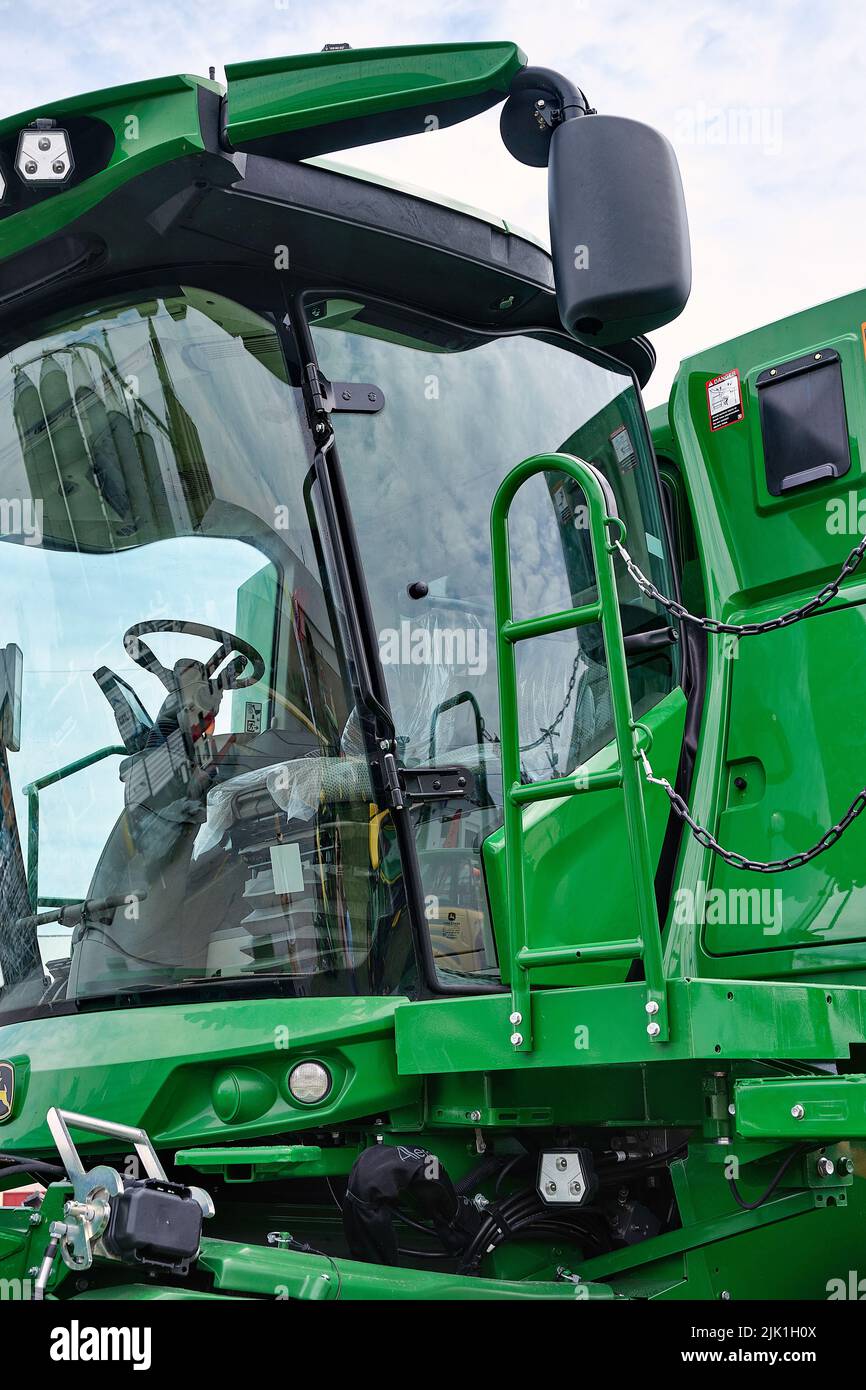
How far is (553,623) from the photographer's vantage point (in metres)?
2.80

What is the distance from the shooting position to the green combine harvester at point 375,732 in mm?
2914

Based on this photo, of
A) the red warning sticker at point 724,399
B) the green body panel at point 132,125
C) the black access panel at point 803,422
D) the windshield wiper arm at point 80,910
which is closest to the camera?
the green body panel at point 132,125

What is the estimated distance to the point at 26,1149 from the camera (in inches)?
124

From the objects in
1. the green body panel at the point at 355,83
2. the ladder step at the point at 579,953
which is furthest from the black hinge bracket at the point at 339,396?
the ladder step at the point at 579,953

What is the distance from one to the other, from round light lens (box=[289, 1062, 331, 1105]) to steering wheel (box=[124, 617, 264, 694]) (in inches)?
34.8

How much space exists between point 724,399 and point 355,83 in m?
1.44

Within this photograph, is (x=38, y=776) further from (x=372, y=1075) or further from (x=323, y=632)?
(x=372, y=1075)

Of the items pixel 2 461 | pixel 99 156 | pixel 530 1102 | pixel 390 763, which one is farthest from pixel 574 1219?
pixel 99 156

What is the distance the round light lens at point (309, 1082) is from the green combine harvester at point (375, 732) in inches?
1.1

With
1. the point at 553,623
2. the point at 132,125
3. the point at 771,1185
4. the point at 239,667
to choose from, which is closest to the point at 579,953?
the point at 553,623

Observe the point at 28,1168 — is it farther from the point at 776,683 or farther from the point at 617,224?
the point at 617,224

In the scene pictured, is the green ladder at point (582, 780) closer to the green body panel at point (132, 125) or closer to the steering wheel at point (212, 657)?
the steering wheel at point (212, 657)

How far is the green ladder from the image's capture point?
104 inches

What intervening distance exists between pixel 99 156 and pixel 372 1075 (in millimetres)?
2158
